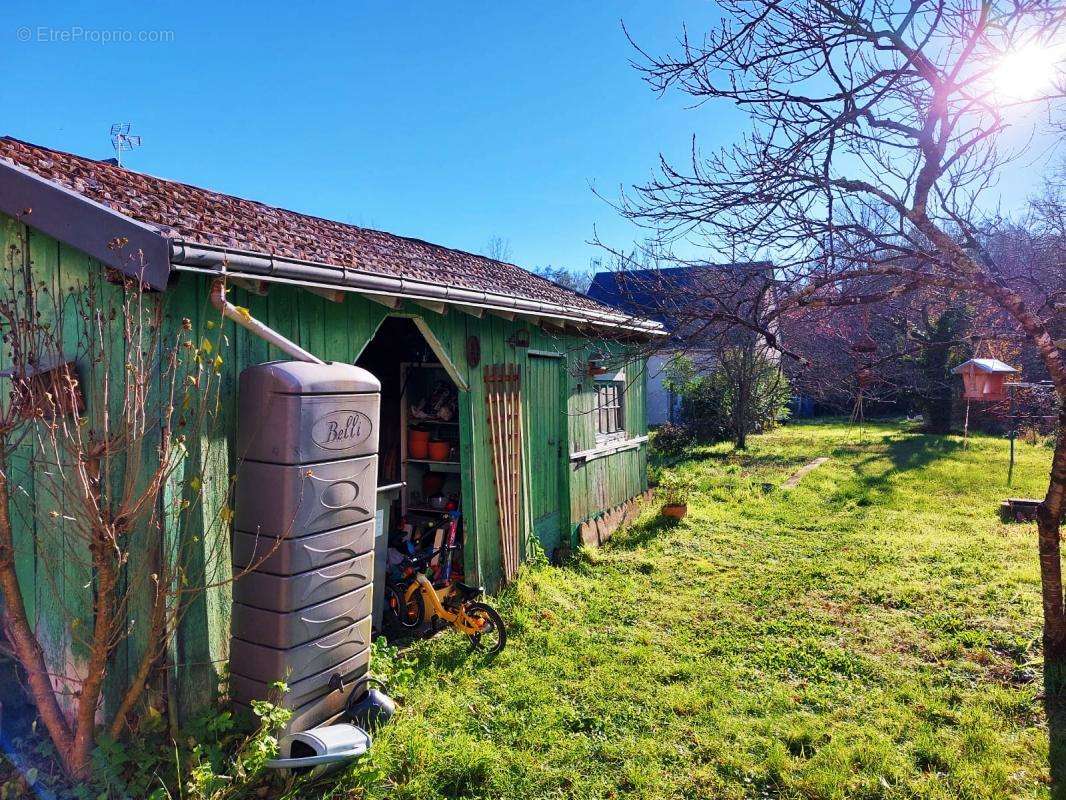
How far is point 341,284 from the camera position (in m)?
3.64

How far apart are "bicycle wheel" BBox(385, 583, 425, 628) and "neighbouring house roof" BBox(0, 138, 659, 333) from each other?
8.07ft

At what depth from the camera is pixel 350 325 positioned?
4.15 m

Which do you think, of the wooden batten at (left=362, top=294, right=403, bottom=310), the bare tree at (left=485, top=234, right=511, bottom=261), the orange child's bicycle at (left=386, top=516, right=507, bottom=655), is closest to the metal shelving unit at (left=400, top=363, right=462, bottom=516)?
the orange child's bicycle at (left=386, top=516, right=507, bottom=655)

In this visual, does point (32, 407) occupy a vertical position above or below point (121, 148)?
below

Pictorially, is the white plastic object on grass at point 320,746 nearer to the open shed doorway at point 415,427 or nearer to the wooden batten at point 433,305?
the wooden batten at point 433,305

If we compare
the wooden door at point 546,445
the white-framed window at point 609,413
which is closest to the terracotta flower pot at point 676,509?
the white-framed window at point 609,413

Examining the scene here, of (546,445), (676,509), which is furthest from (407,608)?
(676,509)

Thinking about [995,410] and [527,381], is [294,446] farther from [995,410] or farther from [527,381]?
[995,410]

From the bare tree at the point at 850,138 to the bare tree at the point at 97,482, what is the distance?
2.87 m

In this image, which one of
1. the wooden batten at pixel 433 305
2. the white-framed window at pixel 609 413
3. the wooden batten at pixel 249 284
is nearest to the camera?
the wooden batten at pixel 249 284

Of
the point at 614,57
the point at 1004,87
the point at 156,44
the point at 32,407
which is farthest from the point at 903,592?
the point at 156,44

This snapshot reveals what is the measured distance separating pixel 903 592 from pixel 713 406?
35.7 ft

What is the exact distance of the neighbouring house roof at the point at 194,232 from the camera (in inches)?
108

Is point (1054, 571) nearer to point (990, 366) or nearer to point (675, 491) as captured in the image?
point (675, 491)
